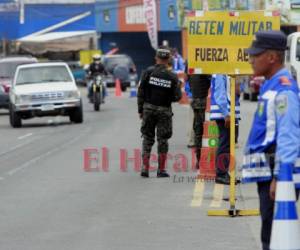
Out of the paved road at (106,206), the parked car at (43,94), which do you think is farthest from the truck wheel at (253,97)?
the paved road at (106,206)

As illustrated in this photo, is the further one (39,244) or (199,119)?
(199,119)

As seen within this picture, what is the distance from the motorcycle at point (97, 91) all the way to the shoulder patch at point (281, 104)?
25.7 m

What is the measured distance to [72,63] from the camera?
59219 mm

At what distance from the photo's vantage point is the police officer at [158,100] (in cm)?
1345

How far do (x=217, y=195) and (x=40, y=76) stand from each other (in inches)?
588

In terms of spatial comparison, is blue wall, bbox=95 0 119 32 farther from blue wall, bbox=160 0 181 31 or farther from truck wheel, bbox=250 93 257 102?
truck wheel, bbox=250 93 257 102

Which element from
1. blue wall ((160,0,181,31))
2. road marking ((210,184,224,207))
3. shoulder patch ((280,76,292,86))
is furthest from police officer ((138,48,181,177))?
blue wall ((160,0,181,31))

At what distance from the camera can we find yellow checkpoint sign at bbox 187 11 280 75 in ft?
33.9

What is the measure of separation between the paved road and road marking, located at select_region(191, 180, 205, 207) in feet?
0.04

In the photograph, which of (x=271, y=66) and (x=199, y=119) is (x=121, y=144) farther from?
(x=271, y=66)

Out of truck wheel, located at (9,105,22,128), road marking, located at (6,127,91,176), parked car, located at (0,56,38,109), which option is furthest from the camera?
parked car, located at (0,56,38,109)

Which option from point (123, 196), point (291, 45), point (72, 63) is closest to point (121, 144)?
point (123, 196)

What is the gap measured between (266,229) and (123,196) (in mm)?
6053

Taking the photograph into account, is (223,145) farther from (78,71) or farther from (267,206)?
(78,71)
